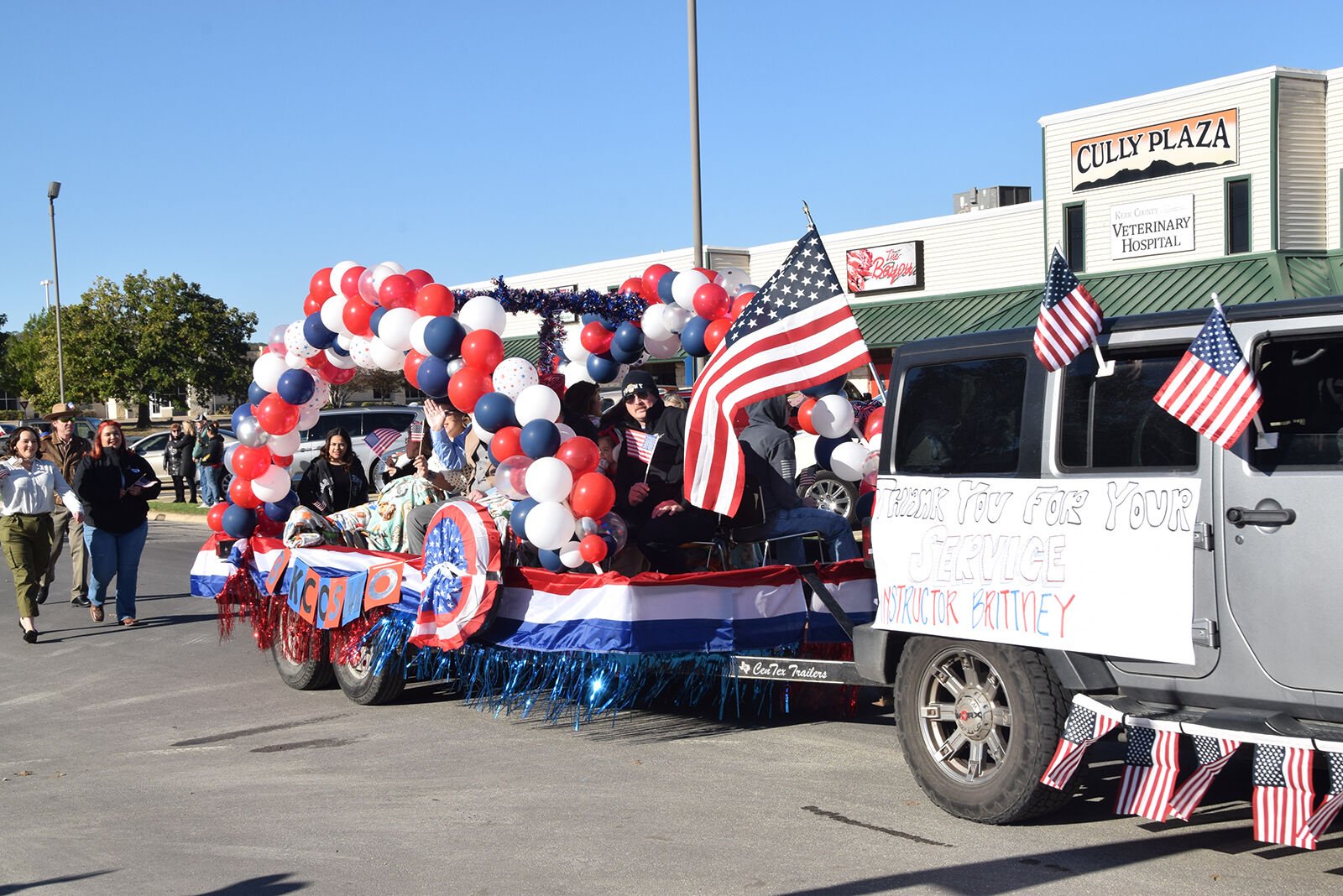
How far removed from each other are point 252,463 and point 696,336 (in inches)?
128

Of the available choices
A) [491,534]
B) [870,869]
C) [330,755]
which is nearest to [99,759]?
[330,755]

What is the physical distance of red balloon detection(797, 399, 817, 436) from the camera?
956cm

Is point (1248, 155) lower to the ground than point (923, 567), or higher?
higher

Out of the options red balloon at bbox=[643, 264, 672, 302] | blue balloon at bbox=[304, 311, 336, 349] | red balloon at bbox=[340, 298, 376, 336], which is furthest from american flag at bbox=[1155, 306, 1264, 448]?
blue balloon at bbox=[304, 311, 336, 349]

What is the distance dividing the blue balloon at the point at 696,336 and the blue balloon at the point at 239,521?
3.33m

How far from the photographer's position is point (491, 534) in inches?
303

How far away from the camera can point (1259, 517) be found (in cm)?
490

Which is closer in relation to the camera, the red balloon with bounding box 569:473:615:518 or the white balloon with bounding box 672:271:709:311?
the red balloon with bounding box 569:473:615:518

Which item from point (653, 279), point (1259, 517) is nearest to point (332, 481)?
point (653, 279)

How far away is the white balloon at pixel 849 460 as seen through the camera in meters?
9.41

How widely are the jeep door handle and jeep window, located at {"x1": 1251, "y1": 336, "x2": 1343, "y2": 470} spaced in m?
0.16

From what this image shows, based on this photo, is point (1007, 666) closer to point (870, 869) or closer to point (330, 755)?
point (870, 869)

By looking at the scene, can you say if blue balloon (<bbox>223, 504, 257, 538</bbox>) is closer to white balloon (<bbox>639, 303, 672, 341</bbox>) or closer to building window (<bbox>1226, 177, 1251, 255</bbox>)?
white balloon (<bbox>639, 303, 672, 341</bbox>)

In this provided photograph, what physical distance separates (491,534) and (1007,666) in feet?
10.3
